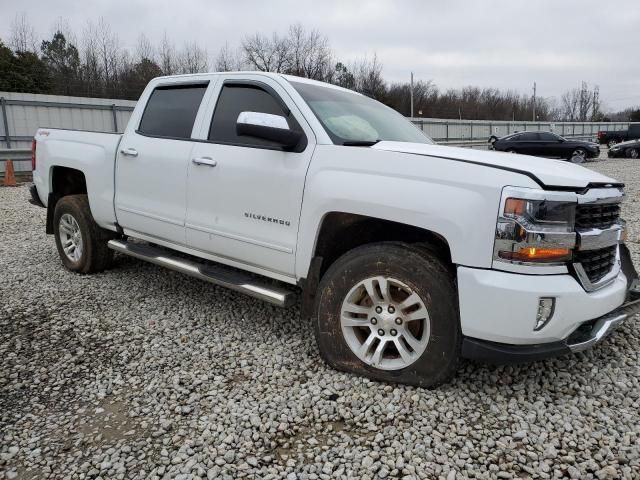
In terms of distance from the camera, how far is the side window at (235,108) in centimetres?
363

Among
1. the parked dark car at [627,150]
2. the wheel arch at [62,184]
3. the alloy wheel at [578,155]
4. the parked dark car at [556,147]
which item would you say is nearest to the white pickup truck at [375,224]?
the wheel arch at [62,184]

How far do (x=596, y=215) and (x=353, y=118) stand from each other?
5.79 ft

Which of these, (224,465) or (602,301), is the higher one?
(602,301)

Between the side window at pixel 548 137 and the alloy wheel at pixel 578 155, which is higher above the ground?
the side window at pixel 548 137

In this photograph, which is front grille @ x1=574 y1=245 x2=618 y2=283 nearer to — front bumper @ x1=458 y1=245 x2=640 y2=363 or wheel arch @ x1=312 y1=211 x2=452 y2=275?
front bumper @ x1=458 y1=245 x2=640 y2=363

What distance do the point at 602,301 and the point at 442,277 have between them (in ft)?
2.86

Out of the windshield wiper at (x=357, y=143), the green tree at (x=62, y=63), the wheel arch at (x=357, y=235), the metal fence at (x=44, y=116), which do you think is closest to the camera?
the wheel arch at (x=357, y=235)

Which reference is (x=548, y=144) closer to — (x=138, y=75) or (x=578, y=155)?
(x=578, y=155)

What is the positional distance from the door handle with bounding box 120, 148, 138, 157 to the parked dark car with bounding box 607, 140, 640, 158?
86.2 ft

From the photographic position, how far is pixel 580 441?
252 centimetres

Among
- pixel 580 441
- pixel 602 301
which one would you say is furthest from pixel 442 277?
pixel 580 441

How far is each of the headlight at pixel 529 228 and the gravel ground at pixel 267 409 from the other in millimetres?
906

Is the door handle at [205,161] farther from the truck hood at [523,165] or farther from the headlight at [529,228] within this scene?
the headlight at [529,228]

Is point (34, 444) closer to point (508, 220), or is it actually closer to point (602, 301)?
point (508, 220)
